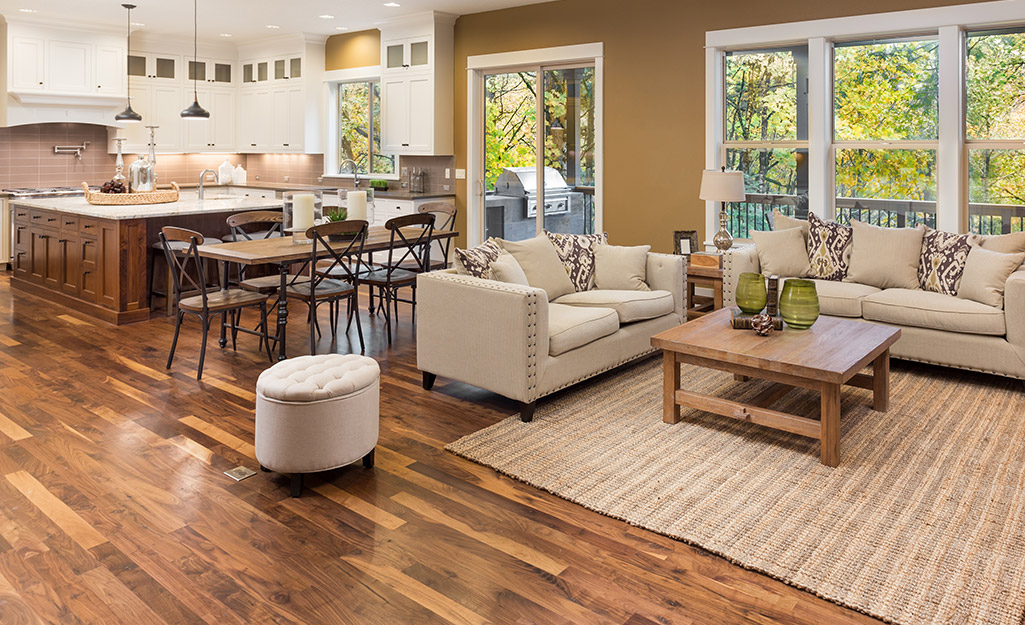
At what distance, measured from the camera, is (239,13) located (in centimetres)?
816

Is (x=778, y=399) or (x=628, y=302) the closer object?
(x=778, y=399)

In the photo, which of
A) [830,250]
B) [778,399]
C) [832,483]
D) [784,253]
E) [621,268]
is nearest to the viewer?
[832,483]

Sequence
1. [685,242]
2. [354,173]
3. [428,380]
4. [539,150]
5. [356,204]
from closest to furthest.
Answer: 1. [428,380]
2. [356,204]
3. [685,242]
4. [539,150]
5. [354,173]

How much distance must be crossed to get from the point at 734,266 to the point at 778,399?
1656mm

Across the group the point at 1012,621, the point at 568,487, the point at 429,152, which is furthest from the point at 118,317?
the point at 1012,621

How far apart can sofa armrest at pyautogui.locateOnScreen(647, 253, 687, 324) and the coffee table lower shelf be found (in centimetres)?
107

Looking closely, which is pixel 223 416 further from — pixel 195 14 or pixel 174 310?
pixel 195 14

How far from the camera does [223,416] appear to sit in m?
4.04

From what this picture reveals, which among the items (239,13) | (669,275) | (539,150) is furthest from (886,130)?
(239,13)

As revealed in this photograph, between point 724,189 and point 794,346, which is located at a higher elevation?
point 724,189

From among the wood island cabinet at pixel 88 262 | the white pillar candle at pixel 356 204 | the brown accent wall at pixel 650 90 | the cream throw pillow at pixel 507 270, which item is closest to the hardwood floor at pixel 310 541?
the cream throw pillow at pixel 507 270

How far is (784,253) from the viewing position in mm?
5488

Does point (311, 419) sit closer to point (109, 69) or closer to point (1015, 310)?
point (1015, 310)

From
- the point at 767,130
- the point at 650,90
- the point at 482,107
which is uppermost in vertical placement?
the point at 482,107
